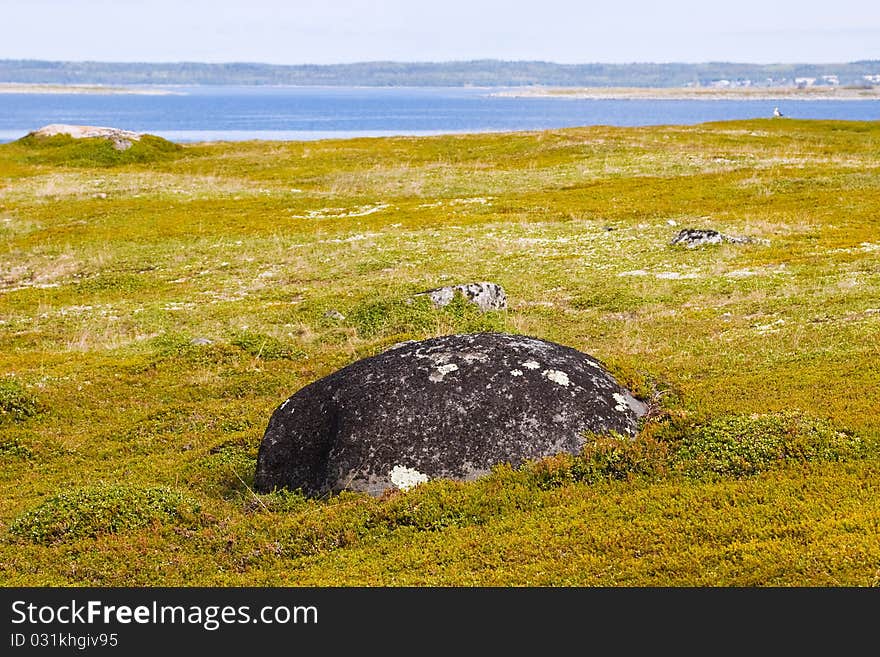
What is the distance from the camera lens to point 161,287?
1578 inches

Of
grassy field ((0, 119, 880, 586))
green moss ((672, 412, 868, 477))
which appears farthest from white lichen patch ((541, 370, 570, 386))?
green moss ((672, 412, 868, 477))

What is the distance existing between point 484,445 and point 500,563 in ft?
10.6

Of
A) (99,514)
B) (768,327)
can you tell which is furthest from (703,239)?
(99,514)

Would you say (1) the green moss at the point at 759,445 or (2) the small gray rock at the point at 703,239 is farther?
(2) the small gray rock at the point at 703,239

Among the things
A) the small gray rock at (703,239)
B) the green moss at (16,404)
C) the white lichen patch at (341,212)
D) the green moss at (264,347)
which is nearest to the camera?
the green moss at (16,404)

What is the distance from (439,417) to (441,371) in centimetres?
113

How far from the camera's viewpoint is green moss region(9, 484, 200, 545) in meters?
13.2

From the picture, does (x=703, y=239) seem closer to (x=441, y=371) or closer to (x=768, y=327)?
(x=768, y=327)

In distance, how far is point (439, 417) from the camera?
45.5 ft

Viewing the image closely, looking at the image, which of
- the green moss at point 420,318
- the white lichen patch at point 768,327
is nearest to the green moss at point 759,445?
the white lichen patch at point 768,327

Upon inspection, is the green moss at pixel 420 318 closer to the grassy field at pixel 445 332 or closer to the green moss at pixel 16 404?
the grassy field at pixel 445 332

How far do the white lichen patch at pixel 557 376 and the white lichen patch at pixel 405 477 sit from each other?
290 cm

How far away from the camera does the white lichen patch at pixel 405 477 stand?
1332 cm

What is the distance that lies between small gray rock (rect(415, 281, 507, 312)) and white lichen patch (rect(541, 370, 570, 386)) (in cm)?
1578
